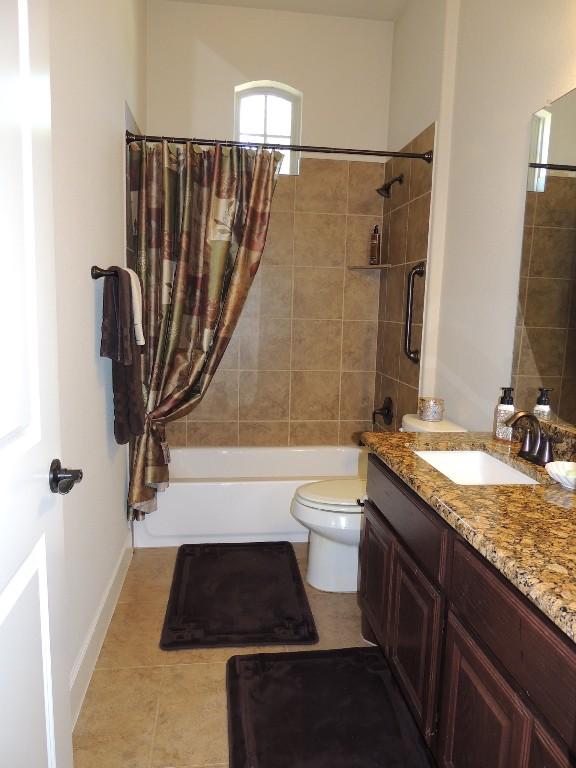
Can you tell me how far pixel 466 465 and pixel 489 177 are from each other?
1.23 m

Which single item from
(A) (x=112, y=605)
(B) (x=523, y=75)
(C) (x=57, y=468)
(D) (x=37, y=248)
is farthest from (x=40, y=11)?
(A) (x=112, y=605)

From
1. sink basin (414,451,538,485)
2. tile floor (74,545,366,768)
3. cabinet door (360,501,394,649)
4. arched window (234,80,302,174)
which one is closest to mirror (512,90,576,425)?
sink basin (414,451,538,485)

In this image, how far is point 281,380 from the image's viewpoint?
3.64 m

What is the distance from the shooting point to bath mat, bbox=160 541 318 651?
7.24 feet

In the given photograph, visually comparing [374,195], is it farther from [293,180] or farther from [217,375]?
[217,375]

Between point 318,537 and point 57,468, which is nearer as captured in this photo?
point 57,468

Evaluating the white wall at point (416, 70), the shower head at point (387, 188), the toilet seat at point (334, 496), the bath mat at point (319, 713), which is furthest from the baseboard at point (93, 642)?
the white wall at point (416, 70)

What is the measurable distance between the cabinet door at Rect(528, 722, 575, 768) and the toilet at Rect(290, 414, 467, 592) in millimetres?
1463

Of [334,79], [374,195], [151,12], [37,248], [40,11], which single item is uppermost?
[151,12]

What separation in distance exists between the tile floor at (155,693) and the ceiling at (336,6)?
3.31 meters

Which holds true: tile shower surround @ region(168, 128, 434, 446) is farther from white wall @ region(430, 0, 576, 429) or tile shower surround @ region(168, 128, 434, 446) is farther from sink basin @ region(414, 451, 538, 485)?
sink basin @ region(414, 451, 538, 485)

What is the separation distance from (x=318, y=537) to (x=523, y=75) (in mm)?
2108

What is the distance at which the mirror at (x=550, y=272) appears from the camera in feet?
5.67

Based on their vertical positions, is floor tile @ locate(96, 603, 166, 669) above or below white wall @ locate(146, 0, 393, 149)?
below
